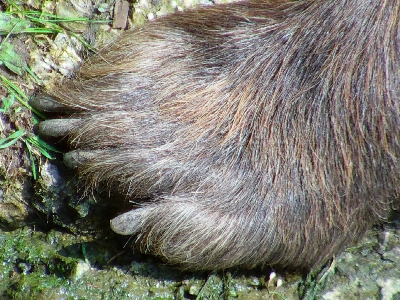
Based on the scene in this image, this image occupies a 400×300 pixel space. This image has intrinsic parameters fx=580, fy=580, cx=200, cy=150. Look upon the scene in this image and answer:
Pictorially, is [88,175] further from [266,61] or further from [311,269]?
[311,269]

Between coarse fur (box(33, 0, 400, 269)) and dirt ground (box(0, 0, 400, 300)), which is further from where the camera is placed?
dirt ground (box(0, 0, 400, 300))

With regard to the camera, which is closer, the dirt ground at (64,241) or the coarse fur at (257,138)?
the coarse fur at (257,138)

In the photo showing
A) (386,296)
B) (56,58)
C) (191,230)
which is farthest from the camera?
(56,58)

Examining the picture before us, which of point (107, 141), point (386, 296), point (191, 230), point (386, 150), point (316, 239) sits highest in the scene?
point (107, 141)

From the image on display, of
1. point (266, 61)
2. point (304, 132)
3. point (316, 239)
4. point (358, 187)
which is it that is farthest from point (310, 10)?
point (316, 239)

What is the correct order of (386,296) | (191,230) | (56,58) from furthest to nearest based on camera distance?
(56,58) → (386,296) → (191,230)

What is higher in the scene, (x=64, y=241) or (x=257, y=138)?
(x=257, y=138)

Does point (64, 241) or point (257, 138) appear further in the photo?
point (64, 241)

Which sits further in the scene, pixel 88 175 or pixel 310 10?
pixel 310 10
